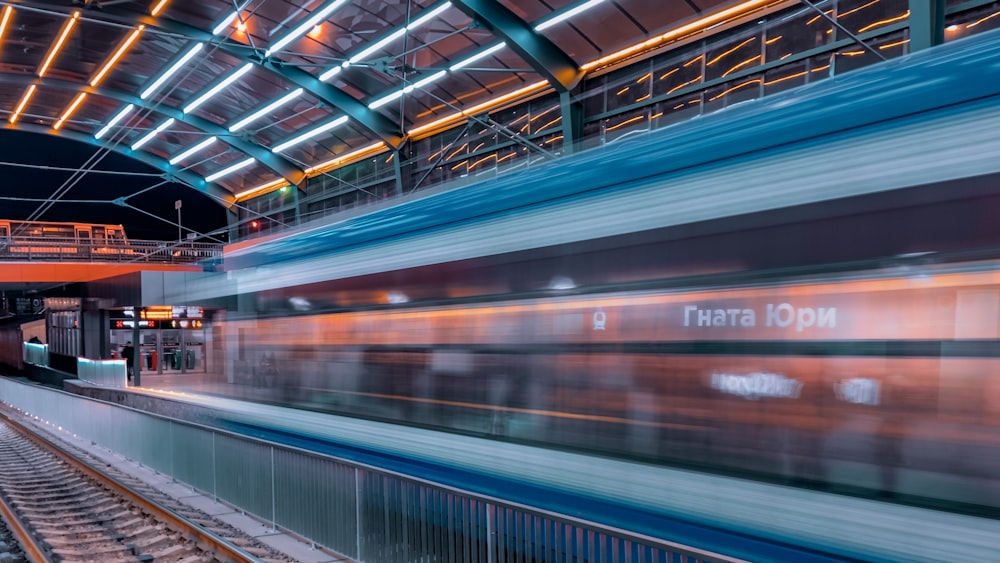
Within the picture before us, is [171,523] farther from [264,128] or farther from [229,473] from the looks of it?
[264,128]

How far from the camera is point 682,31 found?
735 inches

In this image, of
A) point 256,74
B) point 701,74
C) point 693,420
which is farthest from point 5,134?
point 693,420

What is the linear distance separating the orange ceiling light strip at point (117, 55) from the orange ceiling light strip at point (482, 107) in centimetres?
969

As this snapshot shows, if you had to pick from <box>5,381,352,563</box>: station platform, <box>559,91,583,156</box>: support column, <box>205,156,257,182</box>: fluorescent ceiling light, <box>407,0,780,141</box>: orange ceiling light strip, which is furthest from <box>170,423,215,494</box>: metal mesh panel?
<box>205,156,257,182</box>: fluorescent ceiling light

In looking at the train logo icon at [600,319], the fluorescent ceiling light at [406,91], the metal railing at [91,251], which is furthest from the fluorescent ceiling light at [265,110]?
the train logo icon at [600,319]

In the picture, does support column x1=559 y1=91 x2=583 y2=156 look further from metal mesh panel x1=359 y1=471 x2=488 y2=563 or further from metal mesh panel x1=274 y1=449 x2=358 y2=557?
metal mesh panel x1=359 y1=471 x2=488 y2=563

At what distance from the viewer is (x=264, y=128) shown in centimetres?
3188

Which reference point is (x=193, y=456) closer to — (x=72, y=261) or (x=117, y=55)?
(x=117, y=55)

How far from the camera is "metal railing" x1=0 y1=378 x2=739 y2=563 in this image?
15.7 feet

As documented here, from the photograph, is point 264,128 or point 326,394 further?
point 264,128

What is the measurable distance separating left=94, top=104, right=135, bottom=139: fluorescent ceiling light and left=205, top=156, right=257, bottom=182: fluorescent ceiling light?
514 cm

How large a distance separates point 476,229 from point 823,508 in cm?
365

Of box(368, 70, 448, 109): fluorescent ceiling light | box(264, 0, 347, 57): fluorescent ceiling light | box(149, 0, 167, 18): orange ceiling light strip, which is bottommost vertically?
box(368, 70, 448, 109): fluorescent ceiling light

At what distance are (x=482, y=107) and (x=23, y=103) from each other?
24.7 meters
